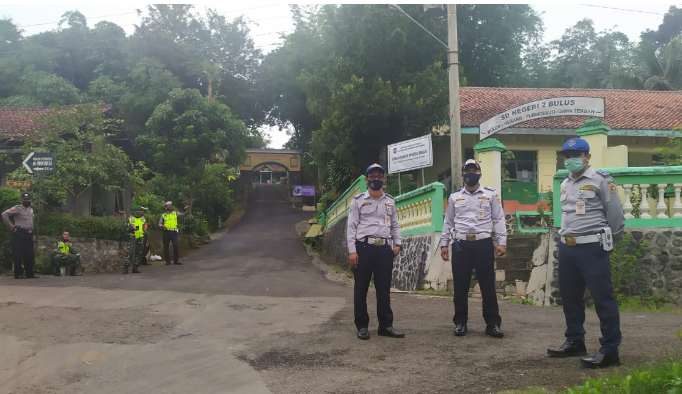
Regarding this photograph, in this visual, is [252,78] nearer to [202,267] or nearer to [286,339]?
[202,267]

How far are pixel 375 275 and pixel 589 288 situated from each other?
6.80 feet

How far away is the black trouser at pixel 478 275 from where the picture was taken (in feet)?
18.5

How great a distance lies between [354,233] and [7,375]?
326cm

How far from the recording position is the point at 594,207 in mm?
4660

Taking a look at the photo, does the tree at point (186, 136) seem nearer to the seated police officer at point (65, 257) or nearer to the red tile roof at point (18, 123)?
the red tile roof at point (18, 123)

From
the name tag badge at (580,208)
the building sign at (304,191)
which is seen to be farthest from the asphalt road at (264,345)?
the building sign at (304,191)

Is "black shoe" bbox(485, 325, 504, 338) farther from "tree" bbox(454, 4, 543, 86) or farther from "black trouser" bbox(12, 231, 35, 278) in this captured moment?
"tree" bbox(454, 4, 543, 86)

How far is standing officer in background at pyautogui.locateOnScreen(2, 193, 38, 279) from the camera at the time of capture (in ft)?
38.8

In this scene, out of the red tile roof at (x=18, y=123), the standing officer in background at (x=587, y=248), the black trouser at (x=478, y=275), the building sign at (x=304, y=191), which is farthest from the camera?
the building sign at (x=304, y=191)

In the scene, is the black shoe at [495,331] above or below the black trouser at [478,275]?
below

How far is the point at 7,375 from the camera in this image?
4.71m

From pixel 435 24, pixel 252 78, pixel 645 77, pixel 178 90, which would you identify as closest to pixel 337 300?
pixel 435 24

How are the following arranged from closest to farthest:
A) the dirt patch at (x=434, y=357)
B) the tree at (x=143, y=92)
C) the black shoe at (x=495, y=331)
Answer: the dirt patch at (x=434, y=357)
the black shoe at (x=495, y=331)
the tree at (x=143, y=92)

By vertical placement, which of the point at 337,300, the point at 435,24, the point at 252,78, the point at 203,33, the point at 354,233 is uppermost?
the point at 203,33
